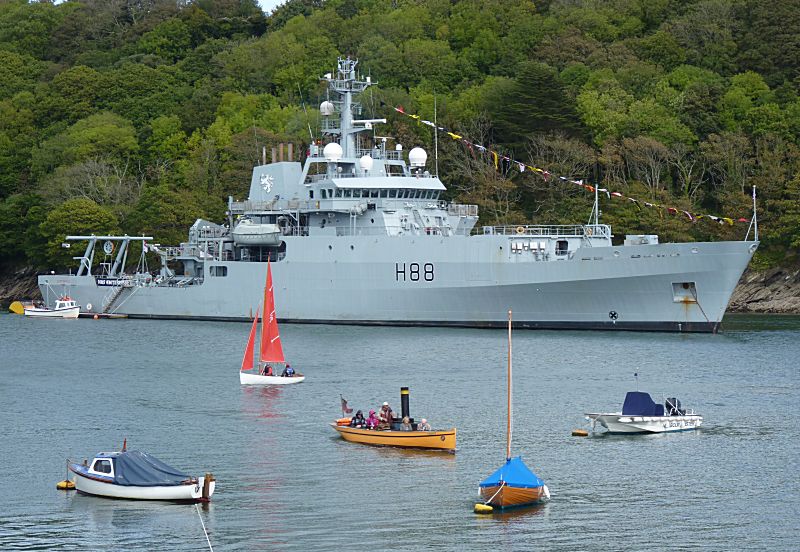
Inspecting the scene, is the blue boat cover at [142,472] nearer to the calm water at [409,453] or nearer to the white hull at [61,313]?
the calm water at [409,453]

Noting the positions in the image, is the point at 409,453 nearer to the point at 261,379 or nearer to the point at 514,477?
the point at 514,477

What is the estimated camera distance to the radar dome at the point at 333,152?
68188 millimetres

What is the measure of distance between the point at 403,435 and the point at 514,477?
644cm

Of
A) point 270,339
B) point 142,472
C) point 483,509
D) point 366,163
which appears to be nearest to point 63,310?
point 366,163

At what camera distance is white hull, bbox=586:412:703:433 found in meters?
37.4

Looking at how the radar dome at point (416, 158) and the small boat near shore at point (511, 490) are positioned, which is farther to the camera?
the radar dome at point (416, 158)

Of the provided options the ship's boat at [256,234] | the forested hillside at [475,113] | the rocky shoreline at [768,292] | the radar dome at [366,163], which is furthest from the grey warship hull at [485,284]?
the rocky shoreline at [768,292]

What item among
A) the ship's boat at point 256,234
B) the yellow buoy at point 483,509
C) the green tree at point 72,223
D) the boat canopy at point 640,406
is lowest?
the yellow buoy at point 483,509

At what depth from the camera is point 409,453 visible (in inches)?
1353

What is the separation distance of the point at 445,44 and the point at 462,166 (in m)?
24.2

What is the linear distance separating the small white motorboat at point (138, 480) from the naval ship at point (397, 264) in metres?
32.6

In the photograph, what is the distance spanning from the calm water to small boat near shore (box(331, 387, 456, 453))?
1.43ft

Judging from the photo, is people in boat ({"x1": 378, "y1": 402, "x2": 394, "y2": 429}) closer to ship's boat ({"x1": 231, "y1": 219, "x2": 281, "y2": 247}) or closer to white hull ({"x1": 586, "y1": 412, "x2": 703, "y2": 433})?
white hull ({"x1": 586, "y1": 412, "x2": 703, "y2": 433})

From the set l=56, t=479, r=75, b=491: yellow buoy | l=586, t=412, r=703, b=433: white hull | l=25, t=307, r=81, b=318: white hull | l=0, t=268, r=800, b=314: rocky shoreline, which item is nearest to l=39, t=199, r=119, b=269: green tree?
l=25, t=307, r=81, b=318: white hull
